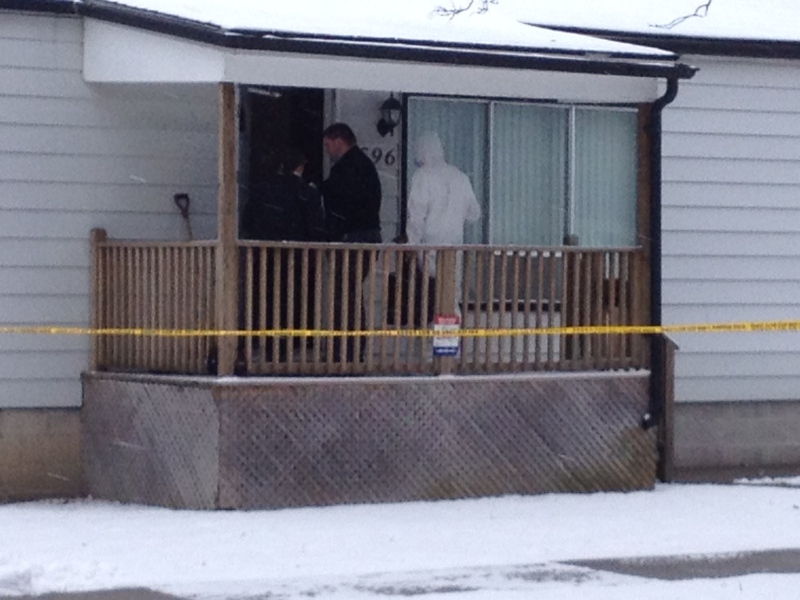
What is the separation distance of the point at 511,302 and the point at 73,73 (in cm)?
383

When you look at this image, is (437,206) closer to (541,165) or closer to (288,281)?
(541,165)

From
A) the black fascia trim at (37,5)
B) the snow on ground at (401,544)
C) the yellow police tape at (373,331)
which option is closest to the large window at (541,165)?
the yellow police tape at (373,331)

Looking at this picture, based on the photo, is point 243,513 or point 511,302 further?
point 511,302

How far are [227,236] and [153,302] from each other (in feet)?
3.59

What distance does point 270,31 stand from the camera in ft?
42.3

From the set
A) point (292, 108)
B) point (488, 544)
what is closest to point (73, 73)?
point (292, 108)

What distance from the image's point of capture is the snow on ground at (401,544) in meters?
10.5

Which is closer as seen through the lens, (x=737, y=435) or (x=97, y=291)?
(x=97, y=291)

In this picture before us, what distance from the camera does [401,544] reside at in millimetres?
11969

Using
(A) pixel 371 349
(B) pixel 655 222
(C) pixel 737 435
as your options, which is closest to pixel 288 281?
Result: (A) pixel 371 349

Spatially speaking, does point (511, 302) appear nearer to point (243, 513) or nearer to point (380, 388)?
point (380, 388)

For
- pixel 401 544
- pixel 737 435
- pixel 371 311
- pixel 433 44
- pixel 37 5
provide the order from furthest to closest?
1. pixel 737 435
2. pixel 37 5
3. pixel 371 311
4. pixel 433 44
5. pixel 401 544

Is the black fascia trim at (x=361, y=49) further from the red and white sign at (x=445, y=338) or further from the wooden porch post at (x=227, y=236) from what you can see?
the red and white sign at (x=445, y=338)

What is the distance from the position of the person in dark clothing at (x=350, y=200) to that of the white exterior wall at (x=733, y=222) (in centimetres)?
303
